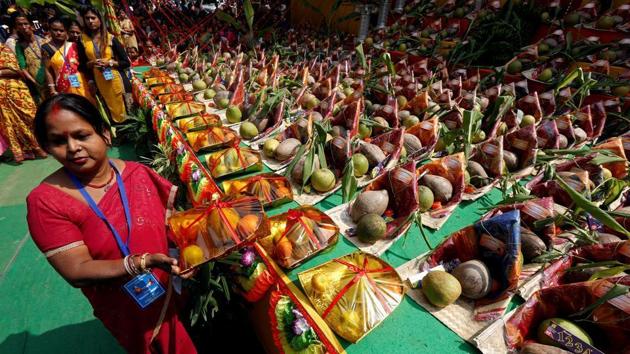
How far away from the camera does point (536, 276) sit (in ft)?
5.12

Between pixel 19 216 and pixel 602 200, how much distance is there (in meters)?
5.24

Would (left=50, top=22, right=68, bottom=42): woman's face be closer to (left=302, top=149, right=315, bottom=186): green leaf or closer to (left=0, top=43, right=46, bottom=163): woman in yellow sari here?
(left=0, top=43, right=46, bottom=163): woman in yellow sari

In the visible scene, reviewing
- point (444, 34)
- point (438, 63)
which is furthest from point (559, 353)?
point (444, 34)

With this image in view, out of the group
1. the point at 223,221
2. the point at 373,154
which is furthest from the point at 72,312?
the point at 373,154

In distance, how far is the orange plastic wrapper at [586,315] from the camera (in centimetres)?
115

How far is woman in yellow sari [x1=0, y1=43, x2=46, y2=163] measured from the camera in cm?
376

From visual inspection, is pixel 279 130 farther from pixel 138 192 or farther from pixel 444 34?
pixel 444 34

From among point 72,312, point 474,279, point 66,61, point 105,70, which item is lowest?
point 72,312

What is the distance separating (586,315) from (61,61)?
528 centimetres

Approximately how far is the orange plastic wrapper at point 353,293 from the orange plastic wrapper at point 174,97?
3011 mm

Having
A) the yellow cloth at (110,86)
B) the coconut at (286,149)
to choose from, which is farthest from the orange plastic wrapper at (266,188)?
the yellow cloth at (110,86)

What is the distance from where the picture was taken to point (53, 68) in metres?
3.78

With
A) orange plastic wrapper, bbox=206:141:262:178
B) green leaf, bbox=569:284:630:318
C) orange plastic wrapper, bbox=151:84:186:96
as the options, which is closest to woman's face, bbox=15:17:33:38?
orange plastic wrapper, bbox=151:84:186:96

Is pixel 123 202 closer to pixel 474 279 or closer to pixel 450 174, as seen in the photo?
pixel 474 279
